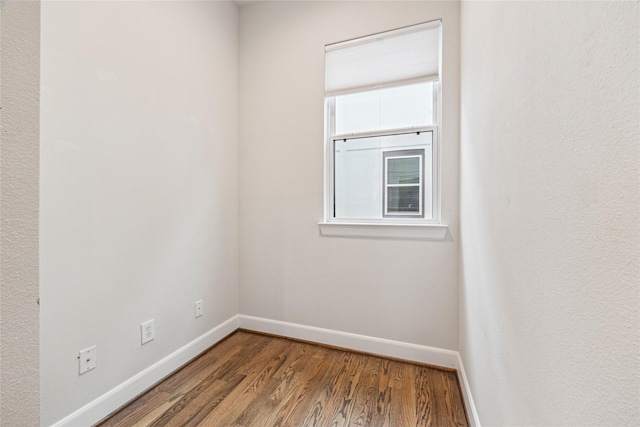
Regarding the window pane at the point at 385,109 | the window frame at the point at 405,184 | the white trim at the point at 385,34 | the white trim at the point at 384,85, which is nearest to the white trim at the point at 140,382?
the window frame at the point at 405,184

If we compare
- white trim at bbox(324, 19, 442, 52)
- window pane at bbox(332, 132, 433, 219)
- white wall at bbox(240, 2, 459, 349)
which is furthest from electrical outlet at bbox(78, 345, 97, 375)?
white trim at bbox(324, 19, 442, 52)

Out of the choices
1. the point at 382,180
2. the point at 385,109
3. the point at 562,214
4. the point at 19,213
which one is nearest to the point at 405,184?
the point at 382,180

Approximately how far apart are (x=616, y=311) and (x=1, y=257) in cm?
99

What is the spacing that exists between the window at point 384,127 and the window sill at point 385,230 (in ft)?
0.19

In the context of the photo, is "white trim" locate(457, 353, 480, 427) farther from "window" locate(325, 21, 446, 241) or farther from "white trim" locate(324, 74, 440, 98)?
"white trim" locate(324, 74, 440, 98)

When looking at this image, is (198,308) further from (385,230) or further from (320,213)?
(385,230)

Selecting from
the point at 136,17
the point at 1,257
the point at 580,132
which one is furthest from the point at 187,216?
the point at 580,132

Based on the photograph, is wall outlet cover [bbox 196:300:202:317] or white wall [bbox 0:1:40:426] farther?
wall outlet cover [bbox 196:300:202:317]

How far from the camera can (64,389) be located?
3.95 ft

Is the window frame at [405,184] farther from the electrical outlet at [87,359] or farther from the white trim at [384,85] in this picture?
the electrical outlet at [87,359]

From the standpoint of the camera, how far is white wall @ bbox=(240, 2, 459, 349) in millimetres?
1759

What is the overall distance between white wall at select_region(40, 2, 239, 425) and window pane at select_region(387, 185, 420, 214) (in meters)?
1.29

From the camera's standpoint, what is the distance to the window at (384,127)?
183 centimetres

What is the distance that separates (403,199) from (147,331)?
180 cm
